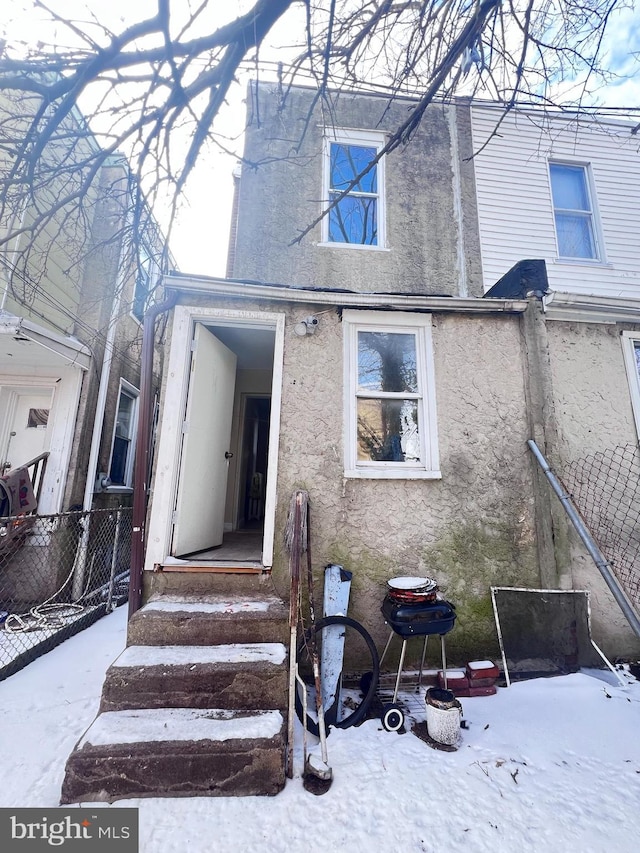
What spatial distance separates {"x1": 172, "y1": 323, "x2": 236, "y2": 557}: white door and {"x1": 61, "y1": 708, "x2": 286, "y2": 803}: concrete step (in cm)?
143

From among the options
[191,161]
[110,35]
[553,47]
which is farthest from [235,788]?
[553,47]

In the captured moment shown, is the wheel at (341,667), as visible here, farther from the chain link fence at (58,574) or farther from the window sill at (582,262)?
the window sill at (582,262)

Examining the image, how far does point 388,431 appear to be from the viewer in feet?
12.7

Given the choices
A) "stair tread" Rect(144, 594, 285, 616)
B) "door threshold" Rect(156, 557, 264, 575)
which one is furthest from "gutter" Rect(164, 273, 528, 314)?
"stair tread" Rect(144, 594, 285, 616)

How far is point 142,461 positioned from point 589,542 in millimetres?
4029

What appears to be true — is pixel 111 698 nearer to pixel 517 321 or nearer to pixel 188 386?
pixel 188 386

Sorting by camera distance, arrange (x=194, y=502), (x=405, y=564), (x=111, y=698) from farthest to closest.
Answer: (x=194, y=502)
(x=405, y=564)
(x=111, y=698)

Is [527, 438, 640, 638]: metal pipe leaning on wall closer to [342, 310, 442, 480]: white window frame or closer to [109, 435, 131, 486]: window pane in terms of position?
[342, 310, 442, 480]: white window frame

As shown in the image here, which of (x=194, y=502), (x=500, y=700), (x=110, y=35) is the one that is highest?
(x=110, y=35)

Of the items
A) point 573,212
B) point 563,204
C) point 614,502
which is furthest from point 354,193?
point 614,502

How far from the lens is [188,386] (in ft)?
11.9

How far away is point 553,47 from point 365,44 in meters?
1.35

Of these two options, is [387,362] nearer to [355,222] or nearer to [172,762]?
[355,222]

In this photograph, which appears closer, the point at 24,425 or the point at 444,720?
the point at 444,720
